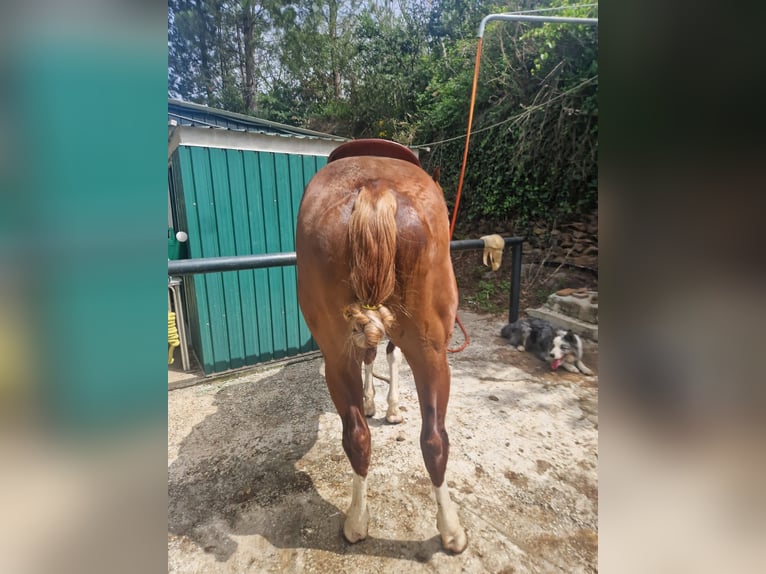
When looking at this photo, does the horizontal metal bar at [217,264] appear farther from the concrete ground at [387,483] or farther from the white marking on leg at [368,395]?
the concrete ground at [387,483]

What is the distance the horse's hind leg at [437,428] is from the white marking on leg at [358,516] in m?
0.27

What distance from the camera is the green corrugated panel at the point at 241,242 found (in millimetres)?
2898

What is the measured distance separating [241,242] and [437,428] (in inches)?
101

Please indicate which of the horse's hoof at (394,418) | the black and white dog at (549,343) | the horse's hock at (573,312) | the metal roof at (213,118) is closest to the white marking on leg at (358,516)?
the horse's hoof at (394,418)

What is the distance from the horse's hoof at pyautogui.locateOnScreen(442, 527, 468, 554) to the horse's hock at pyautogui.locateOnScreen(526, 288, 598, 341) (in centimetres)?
287

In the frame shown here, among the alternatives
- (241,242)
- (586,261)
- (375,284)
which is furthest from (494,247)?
(586,261)

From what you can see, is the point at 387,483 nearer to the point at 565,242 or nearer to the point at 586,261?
the point at 586,261

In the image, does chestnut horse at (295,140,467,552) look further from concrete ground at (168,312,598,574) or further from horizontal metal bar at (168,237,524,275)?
horizontal metal bar at (168,237,524,275)

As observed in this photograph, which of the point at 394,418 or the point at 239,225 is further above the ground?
the point at 239,225

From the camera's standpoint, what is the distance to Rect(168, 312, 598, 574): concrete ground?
4.07 ft

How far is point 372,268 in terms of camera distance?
101 cm
